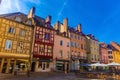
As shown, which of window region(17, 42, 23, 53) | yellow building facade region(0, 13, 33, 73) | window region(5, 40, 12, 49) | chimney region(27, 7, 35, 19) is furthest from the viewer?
chimney region(27, 7, 35, 19)

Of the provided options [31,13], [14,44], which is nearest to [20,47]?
[14,44]

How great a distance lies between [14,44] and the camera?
21.8m

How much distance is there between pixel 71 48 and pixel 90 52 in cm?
885

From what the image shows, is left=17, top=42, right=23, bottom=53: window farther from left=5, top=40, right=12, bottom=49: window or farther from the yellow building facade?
left=5, top=40, right=12, bottom=49: window

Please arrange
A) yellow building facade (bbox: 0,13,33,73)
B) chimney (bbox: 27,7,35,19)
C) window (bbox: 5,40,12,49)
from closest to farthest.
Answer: yellow building facade (bbox: 0,13,33,73)
window (bbox: 5,40,12,49)
chimney (bbox: 27,7,35,19)

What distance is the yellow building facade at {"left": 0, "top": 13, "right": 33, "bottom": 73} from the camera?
20359 mm

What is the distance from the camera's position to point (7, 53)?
20.7 metres

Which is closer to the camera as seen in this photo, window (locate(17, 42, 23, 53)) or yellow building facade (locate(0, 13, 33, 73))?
A: yellow building facade (locate(0, 13, 33, 73))

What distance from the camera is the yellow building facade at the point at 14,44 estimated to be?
20.4 m

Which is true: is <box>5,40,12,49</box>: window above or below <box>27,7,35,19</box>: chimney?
below

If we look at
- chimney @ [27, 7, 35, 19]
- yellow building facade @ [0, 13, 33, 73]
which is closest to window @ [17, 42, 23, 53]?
yellow building facade @ [0, 13, 33, 73]

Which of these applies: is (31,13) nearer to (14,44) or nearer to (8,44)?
(14,44)

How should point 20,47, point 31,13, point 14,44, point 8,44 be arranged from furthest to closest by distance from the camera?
point 31,13 < point 20,47 < point 14,44 < point 8,44

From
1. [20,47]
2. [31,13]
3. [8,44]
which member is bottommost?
[20,47]
